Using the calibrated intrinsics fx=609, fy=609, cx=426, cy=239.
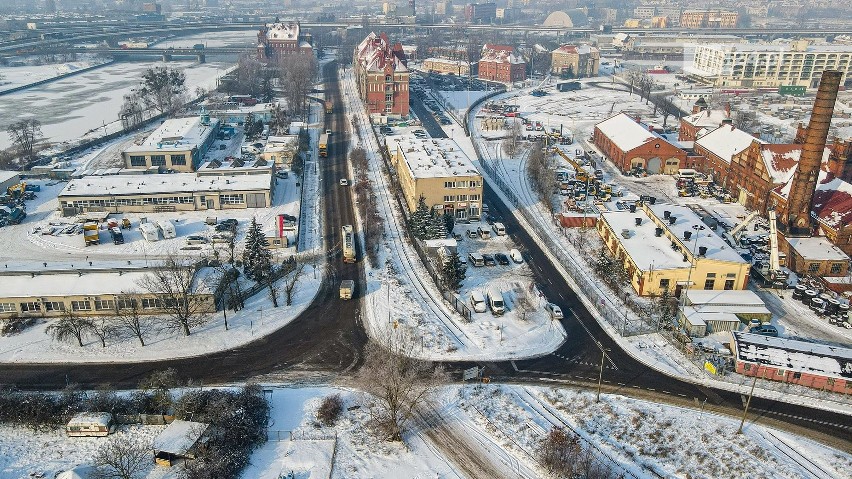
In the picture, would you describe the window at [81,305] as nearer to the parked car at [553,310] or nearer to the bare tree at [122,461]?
the bare tree at [122,461]

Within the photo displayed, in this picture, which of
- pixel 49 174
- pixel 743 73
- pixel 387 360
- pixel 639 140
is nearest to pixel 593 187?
pixel 639 140

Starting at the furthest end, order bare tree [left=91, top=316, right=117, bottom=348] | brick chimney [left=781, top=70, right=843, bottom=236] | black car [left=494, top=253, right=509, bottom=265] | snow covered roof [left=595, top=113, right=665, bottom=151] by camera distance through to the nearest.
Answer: snow covered roof [left=595, top=113, right=665, bottom=151] → brick chimney [left=781, top=70, right=843, bottom=236] → black car [left=494, top=253, right=509, bottom=265] → bare tree [left=91, top=316, right=117, bottom=348]

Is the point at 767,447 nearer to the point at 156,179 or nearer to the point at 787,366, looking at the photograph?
the point at 787,366

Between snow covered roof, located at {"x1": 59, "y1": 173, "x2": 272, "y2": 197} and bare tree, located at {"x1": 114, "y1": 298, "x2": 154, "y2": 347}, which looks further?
snow covered roof, located at {"x1": 59, "y1": 173, "x2": 272, "y2": 197}

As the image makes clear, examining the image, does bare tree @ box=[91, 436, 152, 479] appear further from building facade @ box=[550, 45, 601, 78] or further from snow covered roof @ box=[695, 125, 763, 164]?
building facade @ box=[550, 45, 601, 78]

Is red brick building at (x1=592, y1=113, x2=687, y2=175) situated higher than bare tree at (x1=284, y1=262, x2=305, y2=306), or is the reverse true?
red brick building at (x1=592, y1=113, x2=687, y2=175)

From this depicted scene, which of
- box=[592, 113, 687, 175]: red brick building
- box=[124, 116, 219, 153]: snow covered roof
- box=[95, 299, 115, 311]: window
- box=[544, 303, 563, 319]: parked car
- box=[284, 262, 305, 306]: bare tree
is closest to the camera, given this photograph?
box=[95, 299, 115, 311]: window

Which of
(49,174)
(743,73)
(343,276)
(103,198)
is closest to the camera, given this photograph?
(343,276)

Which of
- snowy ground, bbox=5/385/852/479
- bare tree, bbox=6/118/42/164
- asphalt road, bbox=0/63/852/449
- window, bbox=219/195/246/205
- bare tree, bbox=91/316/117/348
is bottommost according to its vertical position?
snowy ground, bbox=5/385/852/479

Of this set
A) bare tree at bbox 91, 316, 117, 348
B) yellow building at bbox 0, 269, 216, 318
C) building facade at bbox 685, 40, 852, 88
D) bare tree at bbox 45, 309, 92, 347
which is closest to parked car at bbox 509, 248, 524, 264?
yellow building at bbox 0, 269, 216, 318
